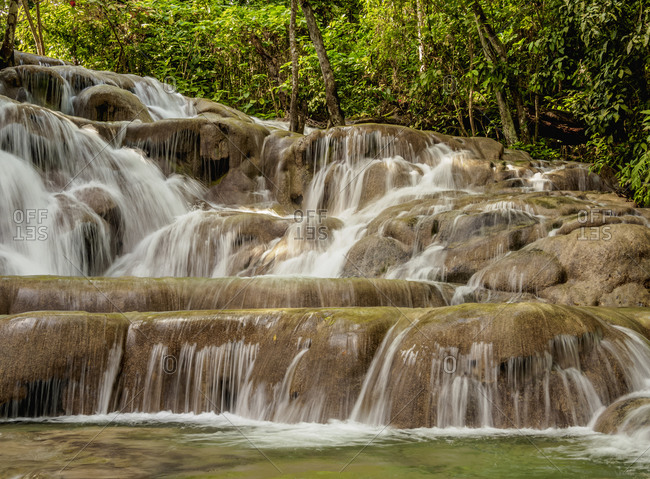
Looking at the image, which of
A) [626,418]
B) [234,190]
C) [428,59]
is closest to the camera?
[626,418]

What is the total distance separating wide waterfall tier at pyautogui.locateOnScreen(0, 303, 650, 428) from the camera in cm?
391

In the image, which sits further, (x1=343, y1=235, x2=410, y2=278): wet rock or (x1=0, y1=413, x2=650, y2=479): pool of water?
(x1=343, y1=235, x2=410, y2=278): wet rock

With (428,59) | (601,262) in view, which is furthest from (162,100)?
(601,262)

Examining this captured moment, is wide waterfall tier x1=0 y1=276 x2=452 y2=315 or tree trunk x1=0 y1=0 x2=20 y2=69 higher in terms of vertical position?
tree trunk x1=0 y1=0 x2=20 y2=69

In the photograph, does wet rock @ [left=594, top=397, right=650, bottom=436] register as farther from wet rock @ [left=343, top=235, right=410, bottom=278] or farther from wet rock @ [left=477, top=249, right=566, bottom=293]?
wet rock @ [left=343, top=235, right=410, bottom=278]

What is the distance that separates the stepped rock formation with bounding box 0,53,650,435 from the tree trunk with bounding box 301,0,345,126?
1386mm

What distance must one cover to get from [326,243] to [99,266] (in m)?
3.60

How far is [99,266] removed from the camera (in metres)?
8.95

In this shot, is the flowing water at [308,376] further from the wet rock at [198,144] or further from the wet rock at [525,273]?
the wet rock at [198,144]

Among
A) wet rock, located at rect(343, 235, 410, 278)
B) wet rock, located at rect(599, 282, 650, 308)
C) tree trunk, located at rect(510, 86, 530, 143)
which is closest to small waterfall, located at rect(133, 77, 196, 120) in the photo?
tree trunk, located at rect(510, 86, 530, 143)

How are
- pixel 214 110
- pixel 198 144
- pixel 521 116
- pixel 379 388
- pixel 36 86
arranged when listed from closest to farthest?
pixel 379 388
pixel 198 144
pixel 36 86
pixel 521 116
pixel 214 110

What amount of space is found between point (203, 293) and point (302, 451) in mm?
3133

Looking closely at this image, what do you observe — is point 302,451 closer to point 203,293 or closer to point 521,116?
point 203,293

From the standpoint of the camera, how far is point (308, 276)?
7.77m
